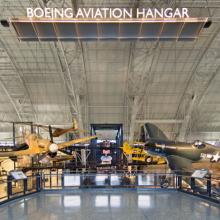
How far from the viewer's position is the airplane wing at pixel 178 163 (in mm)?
18172

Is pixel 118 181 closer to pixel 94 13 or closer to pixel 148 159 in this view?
pixel 94 13

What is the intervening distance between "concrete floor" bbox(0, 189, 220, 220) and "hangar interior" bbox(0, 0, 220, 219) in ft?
0.26

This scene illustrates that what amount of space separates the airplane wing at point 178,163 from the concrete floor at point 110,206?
4.10m

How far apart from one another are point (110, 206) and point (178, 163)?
8766mm

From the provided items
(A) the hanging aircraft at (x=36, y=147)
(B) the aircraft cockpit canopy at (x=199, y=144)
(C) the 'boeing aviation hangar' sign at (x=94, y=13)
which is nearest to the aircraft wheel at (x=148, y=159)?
(B) the aircraft cockpit canopy at (x=199, y=144)

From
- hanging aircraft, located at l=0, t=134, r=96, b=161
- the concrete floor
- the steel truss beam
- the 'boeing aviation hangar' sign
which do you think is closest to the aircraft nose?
the concrete floor

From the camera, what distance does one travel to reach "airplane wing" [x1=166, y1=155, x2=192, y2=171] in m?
18.2

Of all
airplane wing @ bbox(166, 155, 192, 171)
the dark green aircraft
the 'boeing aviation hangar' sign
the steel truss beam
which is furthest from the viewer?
the steel truss beam

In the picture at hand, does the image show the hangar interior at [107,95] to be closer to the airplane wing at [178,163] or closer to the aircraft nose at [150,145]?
the aircraft nose at [150,145]

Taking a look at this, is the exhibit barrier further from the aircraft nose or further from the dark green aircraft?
the aircraft nose

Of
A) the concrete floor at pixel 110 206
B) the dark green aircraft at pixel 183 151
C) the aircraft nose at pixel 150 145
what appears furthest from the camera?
the aircraft nose at pixel 150 145

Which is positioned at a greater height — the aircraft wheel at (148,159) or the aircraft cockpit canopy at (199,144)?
the aircraft cockpit canopy at (199,144)

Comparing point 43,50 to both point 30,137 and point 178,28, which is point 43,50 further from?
point 178,28

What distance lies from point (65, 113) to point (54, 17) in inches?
1058
